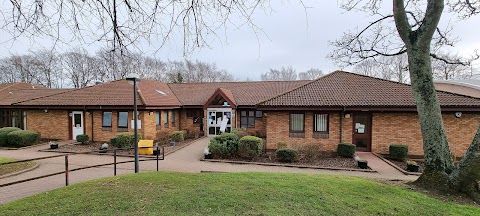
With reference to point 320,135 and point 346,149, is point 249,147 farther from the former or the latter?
point 346,149

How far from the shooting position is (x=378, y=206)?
199 inches

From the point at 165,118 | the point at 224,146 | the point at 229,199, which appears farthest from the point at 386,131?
the point at 165,118

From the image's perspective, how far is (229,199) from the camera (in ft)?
16.2

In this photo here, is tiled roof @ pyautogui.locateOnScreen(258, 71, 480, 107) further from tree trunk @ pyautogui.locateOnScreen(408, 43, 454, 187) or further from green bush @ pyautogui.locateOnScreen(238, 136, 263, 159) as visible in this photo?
tree trunk @ pyautogui.locateOnScreen(408, 43, 454, 187)

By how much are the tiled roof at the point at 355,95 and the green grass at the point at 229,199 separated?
9.11 meters

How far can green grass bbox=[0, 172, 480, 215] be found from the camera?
4.48 meters

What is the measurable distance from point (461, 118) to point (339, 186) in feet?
39.6

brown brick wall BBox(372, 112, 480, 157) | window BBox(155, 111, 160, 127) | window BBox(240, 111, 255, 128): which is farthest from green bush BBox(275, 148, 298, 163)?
window BBox(155, 111, 160, 127)

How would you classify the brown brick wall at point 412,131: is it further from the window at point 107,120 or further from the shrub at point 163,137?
the window at point 107,120

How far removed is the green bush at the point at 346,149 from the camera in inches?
543

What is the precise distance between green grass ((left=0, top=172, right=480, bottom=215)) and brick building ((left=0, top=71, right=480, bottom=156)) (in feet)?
29.1

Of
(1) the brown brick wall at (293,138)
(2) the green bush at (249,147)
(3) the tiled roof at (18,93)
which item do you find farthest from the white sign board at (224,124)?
(3) the tiled roof at (18,93)

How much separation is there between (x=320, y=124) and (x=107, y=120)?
591 inches

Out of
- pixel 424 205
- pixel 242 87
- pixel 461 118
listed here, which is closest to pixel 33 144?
pixel 242 87
